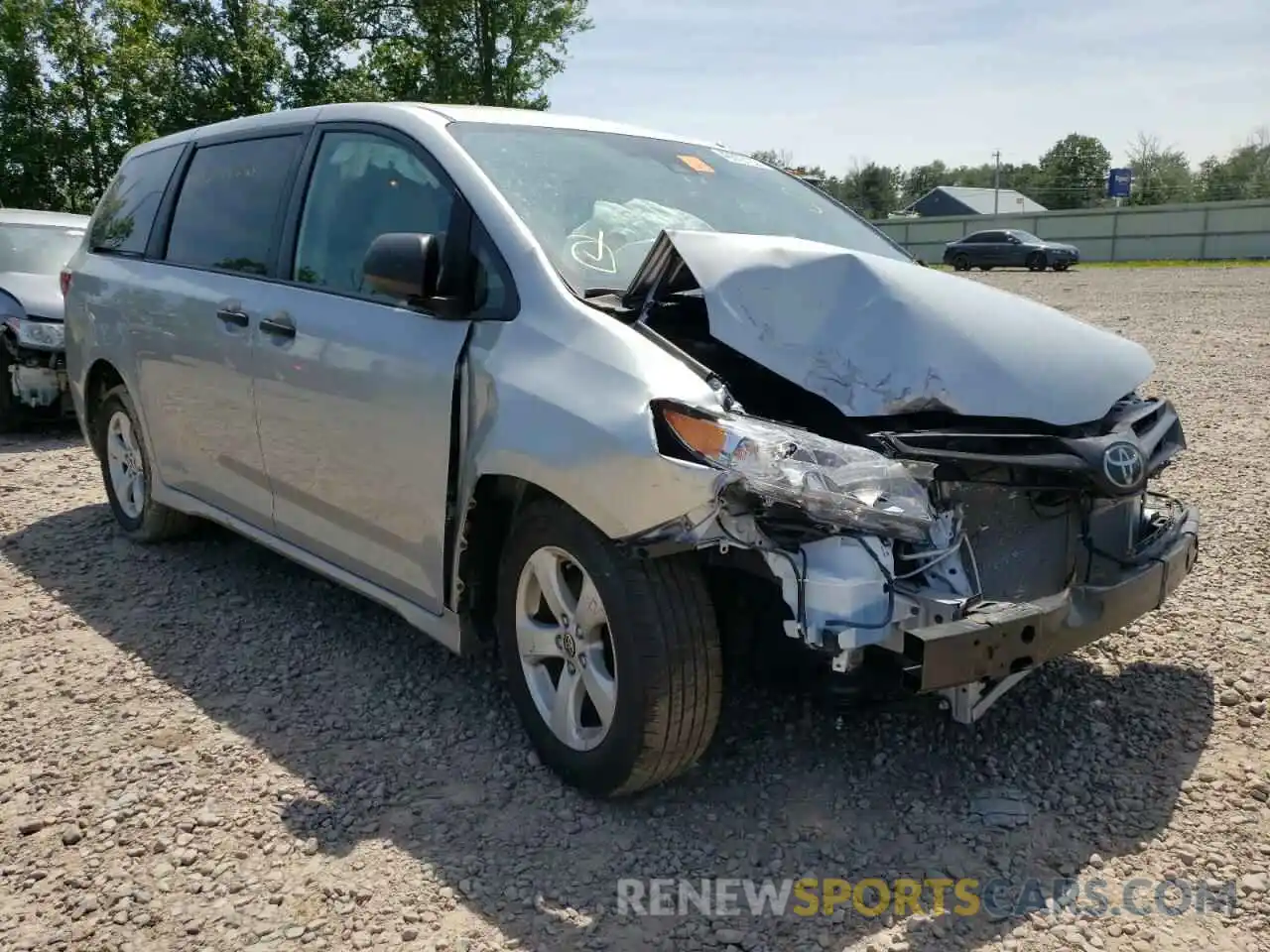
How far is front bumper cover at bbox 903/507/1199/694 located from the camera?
96.8 inches

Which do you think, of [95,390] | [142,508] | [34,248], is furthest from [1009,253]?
[142,508]

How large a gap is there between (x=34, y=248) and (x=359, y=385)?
7305 mm

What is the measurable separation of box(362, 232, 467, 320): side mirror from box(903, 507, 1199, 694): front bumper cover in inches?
64.3

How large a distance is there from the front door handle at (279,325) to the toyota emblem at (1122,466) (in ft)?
8.68

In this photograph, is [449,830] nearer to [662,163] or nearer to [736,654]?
[736,654]

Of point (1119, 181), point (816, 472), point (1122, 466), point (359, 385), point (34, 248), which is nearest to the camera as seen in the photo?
point (816, 472)

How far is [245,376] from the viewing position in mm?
4062

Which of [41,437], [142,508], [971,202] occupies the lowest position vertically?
[41,437]

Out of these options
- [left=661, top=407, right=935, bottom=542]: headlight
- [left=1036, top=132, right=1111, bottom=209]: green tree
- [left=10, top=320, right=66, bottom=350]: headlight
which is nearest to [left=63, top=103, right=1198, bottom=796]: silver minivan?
[left=661, top=407, right=935, bottom=542]: headlight

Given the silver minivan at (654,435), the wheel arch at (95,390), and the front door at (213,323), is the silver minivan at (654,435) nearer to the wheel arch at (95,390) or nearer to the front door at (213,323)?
the front door at (213,323)

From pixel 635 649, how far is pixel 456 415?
91cm

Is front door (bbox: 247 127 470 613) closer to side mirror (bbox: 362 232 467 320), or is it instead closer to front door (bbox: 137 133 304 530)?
side mirror (bbox: 362 232 467 320)

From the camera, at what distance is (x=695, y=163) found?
408 cm

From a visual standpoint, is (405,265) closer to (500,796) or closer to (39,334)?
(500,796)
